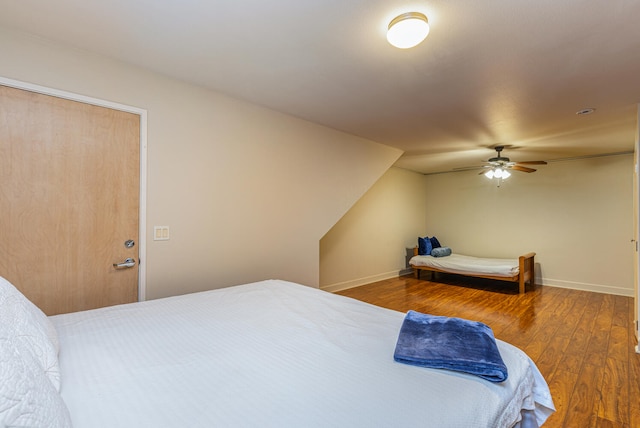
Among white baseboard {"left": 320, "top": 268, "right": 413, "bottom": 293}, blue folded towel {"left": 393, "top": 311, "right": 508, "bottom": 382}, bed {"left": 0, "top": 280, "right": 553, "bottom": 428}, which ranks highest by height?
blue folded towel {"left": 393, "top": 311, "right": 508, "bottom": 382}

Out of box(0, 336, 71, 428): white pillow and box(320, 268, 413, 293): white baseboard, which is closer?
box(0, 336, 71, 428): white pillow

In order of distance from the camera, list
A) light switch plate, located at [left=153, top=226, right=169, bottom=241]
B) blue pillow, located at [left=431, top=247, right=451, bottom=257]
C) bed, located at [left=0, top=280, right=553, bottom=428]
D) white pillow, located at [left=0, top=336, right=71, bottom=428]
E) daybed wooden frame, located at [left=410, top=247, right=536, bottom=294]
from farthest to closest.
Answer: blue pillow, located at [left=431, top=247, right=451, bottom=257]
daybed wooden frame, located at [left=410, top=247, right=536, bottom=294]
light switch plate, located at [left=153, top=226, right=169, bottom=241]
bed, located at [left=0, top=280, right=553, bottom=428]
white pillow, located at [left=0, top=336, right=71, bottom=428]

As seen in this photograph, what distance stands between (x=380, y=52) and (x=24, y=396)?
7.31ft

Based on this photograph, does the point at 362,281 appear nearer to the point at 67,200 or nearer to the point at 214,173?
the point at 214,173

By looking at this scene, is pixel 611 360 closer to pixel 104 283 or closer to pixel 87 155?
pixel 104 283

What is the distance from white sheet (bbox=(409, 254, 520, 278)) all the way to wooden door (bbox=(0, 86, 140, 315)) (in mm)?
4947

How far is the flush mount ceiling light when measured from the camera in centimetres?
158

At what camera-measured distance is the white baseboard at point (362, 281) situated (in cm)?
491

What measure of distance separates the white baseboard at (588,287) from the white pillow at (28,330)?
671 centimetres

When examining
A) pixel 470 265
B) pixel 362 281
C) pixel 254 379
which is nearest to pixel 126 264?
pixel 254 379

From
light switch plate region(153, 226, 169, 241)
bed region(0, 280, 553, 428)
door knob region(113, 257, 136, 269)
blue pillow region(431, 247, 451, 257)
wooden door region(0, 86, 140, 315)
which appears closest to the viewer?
bed region(0, 280, 553, 428)

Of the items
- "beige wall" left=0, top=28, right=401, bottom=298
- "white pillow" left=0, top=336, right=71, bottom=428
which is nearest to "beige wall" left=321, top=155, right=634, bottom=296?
"beige wall" left=0, top=28, right=401, bottom=298

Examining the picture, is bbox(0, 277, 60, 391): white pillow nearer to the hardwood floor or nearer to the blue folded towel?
the blue folded towel

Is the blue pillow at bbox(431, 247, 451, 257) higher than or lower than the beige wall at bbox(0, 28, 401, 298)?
lower
